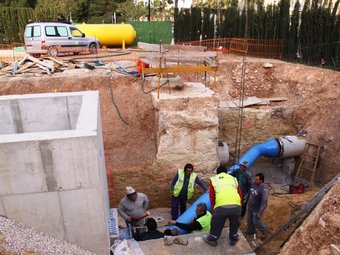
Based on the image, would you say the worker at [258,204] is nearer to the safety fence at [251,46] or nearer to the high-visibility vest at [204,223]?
the high-visibility vest at [204,223]

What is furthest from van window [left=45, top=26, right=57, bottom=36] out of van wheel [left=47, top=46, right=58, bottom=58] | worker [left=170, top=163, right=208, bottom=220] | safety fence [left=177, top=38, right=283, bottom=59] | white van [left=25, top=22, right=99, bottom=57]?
worker [left=170, top=163, right=208, bottom=220]

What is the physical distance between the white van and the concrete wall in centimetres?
1399

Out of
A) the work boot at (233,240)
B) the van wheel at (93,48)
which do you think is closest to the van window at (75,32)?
the van wheel at (93,48)

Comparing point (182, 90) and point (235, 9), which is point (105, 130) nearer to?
point (182, 90)

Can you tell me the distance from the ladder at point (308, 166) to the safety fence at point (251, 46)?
6829 millimetres

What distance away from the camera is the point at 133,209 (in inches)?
287

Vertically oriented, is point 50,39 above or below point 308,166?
above

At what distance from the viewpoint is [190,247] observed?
5.75m

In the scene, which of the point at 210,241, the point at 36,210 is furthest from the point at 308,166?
the point at 36,210

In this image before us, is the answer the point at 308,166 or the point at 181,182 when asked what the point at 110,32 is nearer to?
the point at 308,166

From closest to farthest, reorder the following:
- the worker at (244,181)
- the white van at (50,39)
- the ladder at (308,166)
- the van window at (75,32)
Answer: the worker at (244,181), the ladder at (308,166), the white van at (50,39), the van window at (75,32)

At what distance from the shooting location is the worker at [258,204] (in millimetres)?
6949

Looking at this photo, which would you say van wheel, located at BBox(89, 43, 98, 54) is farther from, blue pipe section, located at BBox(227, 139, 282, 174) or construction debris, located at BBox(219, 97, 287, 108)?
blue pipe section, located at BBox(227, 139, 282, 174)

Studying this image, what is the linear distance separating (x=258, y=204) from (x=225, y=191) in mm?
2107
